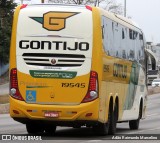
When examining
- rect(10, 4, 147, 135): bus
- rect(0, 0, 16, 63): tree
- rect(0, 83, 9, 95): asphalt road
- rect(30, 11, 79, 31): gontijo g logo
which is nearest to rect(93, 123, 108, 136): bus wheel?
rect(10, 4, 147, 135): bus

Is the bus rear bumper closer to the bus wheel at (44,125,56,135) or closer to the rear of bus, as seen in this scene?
the rear of bus

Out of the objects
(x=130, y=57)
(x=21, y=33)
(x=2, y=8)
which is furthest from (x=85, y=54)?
(x=2, y=8)

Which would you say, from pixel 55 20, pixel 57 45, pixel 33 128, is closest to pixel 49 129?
pixel 33 128

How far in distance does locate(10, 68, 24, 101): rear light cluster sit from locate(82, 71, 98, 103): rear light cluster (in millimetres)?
1769

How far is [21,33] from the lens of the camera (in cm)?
1852

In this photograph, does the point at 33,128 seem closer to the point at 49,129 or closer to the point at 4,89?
the point at 49,129

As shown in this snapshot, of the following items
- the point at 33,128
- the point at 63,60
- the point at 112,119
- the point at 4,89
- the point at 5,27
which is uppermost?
the point at 63,60

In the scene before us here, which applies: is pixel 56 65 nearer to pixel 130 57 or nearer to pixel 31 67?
pixel 31 67

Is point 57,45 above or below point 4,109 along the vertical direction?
above

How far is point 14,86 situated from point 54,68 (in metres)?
1.19

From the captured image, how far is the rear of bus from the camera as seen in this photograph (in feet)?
59.4

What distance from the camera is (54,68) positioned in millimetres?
18234

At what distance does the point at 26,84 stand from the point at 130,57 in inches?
211

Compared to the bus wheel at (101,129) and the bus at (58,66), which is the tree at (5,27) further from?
the bus at (58,66)
